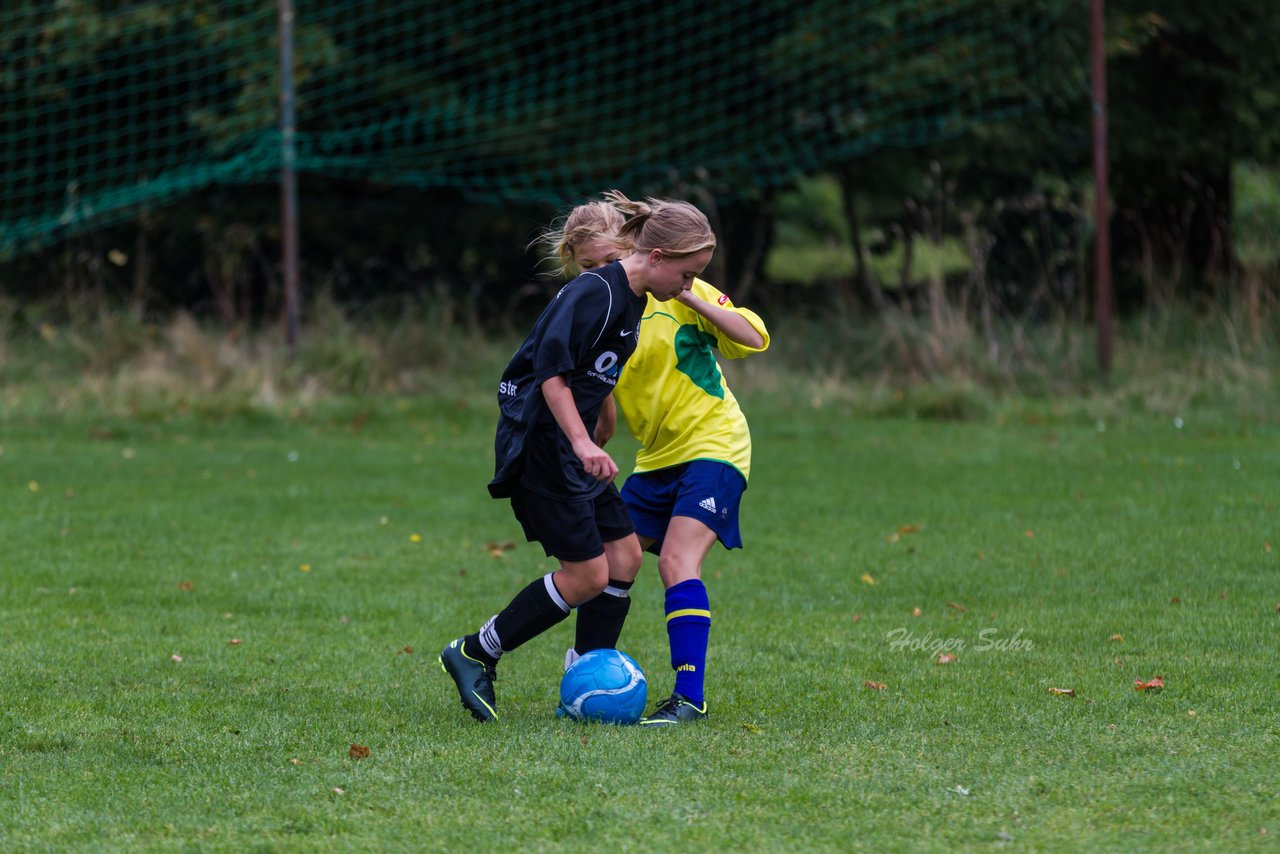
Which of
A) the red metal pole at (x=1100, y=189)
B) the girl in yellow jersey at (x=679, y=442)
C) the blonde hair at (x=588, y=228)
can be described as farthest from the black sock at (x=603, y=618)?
the red metal pole at (x=1100, y=189)

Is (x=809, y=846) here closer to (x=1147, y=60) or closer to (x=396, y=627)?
(x=396, y=627)

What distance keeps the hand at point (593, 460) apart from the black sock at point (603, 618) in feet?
2.61

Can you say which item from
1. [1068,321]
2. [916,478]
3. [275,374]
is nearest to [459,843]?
[916,478]

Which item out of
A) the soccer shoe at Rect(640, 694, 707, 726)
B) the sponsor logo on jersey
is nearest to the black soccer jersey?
the sponsor logo on jersey

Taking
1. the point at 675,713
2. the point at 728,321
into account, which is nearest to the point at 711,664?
the point at 675,713

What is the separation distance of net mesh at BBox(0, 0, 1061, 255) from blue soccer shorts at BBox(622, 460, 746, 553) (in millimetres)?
10166

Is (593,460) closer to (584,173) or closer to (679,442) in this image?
(679,442)

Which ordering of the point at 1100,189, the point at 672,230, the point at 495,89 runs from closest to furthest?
1. the point at 672,230
2. the point at 1100,189
3. the point at 495,89

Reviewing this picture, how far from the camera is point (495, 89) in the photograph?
16016 mm

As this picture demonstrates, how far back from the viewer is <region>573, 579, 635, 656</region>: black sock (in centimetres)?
523

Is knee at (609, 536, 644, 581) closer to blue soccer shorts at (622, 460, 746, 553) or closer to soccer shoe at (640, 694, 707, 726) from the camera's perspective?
blue soccer shorts at (622, 460, 746, 553)

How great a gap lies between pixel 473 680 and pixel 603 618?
21.6 inches

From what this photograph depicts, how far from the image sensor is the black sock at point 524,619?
4977 mm

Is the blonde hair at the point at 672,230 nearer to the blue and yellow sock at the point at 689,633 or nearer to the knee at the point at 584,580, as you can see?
the knee at the point at 584,580
